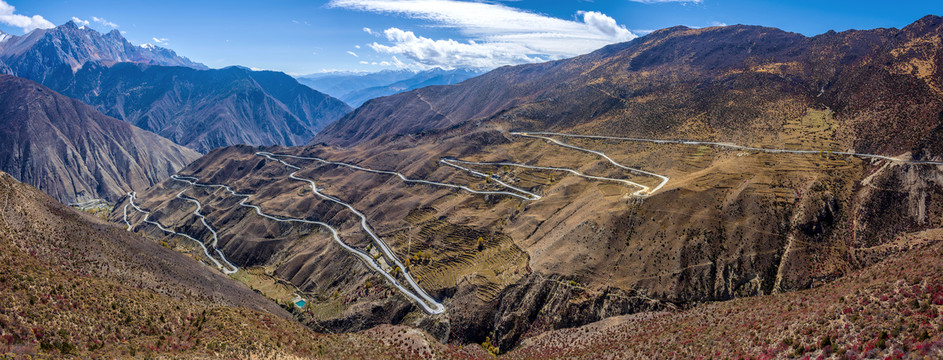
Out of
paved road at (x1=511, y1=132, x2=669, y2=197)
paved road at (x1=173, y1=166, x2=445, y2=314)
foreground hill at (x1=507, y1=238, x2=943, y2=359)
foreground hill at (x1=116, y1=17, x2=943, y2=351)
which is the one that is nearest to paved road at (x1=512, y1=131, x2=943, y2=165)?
foreground hill at (x1=116, y1=17, x2=943, y2=351)

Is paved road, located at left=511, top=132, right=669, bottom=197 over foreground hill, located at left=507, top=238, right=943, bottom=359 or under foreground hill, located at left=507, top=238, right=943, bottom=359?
over

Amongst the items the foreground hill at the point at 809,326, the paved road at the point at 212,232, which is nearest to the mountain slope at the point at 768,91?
the foreground hill at the point at 809,326

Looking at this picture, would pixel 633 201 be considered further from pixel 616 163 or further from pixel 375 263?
pixel 375 263

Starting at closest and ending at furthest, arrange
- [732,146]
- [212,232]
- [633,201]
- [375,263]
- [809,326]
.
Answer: [809,326] → [633,201] → [375,263] → [732,146] → [212,232]

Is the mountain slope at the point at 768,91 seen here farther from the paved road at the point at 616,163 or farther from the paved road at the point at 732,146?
the paved road at the point at 616,163

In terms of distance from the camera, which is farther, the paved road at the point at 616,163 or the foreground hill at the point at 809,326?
the paved road at the point at 616,163

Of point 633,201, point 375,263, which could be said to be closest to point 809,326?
point 633,201

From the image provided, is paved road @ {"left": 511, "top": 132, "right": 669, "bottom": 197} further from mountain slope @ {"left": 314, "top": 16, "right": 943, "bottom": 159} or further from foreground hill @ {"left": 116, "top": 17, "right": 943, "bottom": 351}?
mountain slope @ {"left": 314, "top": 16, "right": 943, "bottom": 159}

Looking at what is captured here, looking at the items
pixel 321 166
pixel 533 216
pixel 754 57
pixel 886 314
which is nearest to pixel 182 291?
pixel 533 216

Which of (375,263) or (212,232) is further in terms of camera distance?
(212,232)
